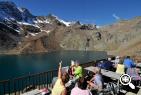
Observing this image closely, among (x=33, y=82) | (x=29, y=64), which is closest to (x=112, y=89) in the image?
(x=33, y=82)

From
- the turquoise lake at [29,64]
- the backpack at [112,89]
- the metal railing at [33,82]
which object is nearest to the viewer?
the backpack at [112,89]

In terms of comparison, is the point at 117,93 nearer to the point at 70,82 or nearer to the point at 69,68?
the point at 70,82

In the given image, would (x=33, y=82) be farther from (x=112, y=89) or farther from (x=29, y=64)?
(x=29, y=64)

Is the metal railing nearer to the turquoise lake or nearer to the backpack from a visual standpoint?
the backpack

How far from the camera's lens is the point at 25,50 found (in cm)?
18775

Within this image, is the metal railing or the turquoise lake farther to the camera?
the turquoise lake

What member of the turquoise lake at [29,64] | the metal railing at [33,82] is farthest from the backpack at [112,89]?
the turquoise lake at [29,64]

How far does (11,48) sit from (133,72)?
7567 inches

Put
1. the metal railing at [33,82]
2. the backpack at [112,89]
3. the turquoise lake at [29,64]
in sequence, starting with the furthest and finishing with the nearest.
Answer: the turquoise lake at [29,64] → the metal railing at [33,82] → the backpack at [112,89]

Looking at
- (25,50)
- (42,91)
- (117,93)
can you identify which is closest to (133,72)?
(117,93)

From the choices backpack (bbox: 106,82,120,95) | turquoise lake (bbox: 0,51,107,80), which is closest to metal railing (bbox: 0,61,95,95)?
backpack (bbox: 106,82,120,95)

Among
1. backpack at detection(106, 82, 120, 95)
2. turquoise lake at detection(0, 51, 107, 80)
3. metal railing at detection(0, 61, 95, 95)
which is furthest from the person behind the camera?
turquoise lake at detection(0, 51, 107, 80)

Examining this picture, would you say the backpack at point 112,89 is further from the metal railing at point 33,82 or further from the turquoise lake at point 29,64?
the turquoise lake at point 29,64

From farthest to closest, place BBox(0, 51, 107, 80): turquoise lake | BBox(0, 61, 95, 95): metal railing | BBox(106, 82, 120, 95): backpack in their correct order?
BBox(0, 51, 107, 80): turquoise lake
BBox(0, 61, 95, 95): metal railing
BBox(106, 82, 120, 95): backpack
